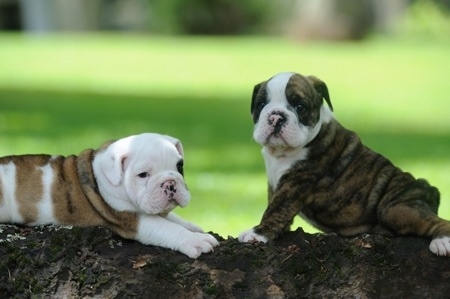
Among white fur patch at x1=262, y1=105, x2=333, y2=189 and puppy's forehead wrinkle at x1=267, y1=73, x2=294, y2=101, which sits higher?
puppy's forehead wrinkle at x1=267, y1=73, x2=294, y2=101

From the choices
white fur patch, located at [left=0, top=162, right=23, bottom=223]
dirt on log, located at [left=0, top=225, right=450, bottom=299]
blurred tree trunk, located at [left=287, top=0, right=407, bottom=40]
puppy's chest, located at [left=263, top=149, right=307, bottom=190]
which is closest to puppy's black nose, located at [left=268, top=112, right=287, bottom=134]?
puppy's chest, located at [left=263, top=149, right=307, bottom=190]

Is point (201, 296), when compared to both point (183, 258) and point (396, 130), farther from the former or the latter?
point (396, 130)

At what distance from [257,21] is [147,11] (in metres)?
5.09

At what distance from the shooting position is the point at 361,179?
6867 mm

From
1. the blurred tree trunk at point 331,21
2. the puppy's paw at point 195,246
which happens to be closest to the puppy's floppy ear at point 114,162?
the puppy's paw at point 195,246

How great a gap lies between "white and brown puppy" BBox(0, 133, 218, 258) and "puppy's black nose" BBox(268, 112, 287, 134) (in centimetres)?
59

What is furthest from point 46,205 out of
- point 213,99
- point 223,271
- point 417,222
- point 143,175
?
point 213,99

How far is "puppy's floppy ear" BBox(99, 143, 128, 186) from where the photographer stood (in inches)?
256

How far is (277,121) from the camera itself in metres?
6.60

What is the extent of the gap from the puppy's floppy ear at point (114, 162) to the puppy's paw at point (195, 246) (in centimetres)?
57

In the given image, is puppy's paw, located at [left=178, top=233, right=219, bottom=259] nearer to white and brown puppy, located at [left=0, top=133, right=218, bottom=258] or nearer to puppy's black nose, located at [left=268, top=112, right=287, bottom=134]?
white and brown puppy, located at [left=0, top=133, right=218, bottom=258]

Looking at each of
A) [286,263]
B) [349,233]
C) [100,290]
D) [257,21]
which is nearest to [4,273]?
[100,290]

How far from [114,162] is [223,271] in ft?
3.16

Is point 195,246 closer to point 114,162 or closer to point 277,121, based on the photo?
point 114,162
